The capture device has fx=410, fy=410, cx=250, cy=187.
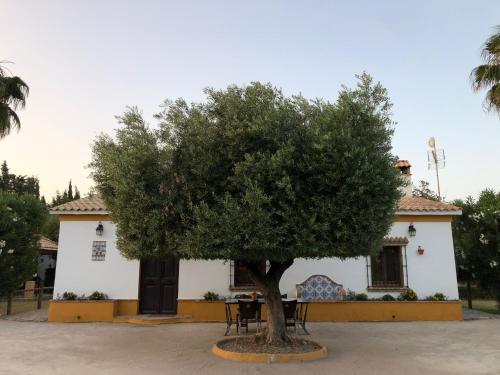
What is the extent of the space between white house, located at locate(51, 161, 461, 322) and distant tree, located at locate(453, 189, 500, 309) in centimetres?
203

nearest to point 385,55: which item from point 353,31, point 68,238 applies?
point 353,31

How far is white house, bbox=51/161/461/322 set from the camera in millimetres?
12617

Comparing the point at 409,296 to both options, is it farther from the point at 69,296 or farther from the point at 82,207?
the point at 82,207

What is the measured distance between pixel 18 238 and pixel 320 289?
34.0 ft

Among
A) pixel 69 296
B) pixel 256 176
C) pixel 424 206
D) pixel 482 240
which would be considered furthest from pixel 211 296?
pixel 482 240

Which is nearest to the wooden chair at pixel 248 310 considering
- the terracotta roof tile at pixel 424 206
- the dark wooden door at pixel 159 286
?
the dark wooden door at pixel 159 286

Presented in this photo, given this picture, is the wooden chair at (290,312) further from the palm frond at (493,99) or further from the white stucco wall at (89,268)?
the palm frond at (493,99)

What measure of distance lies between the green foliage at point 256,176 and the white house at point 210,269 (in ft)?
17.4

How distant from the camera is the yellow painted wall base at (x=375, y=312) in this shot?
484 inches

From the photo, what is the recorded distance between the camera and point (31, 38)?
34.9ft

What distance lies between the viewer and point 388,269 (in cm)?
1313

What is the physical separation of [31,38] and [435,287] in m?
13.6

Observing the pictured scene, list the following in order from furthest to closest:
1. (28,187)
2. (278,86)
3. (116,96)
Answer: (28,187)
(116,96)
(278,86)

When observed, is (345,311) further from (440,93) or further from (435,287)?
(440,93)
